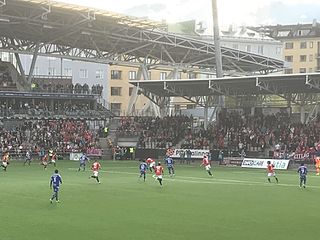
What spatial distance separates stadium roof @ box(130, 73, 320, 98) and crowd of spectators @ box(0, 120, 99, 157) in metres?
9.17

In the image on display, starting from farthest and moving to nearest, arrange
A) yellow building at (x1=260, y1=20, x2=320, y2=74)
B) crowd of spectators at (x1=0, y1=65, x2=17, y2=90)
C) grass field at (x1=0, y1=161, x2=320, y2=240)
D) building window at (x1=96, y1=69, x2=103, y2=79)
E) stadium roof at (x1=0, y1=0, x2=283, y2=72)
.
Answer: yellow building at (x1=260, y1=20, x2=320, y2=74), building window at (x1=96, y1=69, x2=103, y2=79), crowd of spectators at (x1=0, y1=65, x2=17, y2=90), stadium roof at (x1=0, y1=0, x2=283, y2=72), grass field at (x1=0, y1=161, x2=320, y2=240)

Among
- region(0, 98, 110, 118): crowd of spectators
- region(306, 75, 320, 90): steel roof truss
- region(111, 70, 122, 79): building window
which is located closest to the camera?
region(306, 75, 320, 90): steel roof truss

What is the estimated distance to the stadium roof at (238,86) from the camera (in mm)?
55719

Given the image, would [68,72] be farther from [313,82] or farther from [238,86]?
[313,82]

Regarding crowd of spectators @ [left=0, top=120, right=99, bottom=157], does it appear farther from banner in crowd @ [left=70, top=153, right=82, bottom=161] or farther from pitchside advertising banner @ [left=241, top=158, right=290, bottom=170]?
pitchside advertising banner @ [left=241, top=158, right=290, bottom=170]

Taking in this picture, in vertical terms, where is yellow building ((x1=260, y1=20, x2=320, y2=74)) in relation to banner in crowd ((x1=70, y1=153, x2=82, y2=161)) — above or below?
above

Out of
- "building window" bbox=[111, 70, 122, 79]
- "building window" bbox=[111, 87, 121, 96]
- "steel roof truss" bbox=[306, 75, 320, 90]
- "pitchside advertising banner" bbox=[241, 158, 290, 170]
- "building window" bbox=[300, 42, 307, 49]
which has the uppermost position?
"building window" bbox=[300, 42, 307, 49]

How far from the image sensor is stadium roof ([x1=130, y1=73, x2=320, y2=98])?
5572 centimetres

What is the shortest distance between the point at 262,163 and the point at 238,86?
11.9m

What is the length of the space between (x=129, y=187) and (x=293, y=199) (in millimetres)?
9711

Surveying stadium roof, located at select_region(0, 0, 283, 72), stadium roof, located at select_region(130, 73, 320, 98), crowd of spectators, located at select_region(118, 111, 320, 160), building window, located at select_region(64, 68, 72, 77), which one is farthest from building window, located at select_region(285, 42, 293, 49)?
stadium roof, located at select_region(130, 73, 320, 98)

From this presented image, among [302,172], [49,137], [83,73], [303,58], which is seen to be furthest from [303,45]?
[302,172]

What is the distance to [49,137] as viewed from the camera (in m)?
64.6

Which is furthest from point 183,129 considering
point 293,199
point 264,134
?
point 293,199
